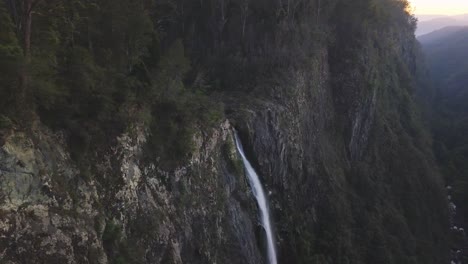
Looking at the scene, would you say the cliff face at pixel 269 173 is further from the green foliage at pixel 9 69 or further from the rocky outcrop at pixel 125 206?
the green foliage at pixel 9 69

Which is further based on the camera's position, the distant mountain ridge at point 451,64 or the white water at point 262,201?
the distant mountain ridge at point 451,64

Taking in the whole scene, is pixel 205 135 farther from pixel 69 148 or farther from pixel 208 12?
pixel 208 12

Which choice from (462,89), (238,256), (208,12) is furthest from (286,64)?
(462,89)

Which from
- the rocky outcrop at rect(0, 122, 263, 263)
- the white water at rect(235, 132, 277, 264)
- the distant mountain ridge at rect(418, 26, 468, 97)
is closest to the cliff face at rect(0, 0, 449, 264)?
the rocky outcrop at rect(0, 122, 263, 263)

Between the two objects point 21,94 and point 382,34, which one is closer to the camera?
point 21,94

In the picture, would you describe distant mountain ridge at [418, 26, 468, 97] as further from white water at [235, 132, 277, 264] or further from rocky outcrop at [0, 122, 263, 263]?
rocky outcrop at [0, 122, 263, 263]

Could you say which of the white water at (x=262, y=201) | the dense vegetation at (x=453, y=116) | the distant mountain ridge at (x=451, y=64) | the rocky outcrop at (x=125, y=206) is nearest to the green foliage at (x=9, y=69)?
the rocky outcrop at (x=125, y=206)
